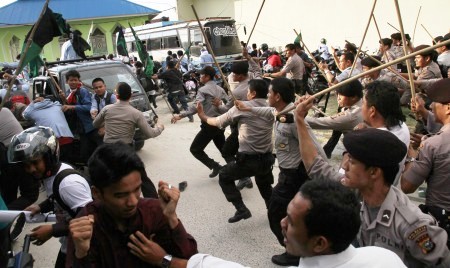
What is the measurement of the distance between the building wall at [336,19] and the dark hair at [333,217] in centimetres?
1562

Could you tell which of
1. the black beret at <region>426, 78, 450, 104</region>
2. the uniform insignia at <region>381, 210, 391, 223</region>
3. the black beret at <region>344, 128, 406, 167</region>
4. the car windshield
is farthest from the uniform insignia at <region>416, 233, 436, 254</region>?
the car windshield

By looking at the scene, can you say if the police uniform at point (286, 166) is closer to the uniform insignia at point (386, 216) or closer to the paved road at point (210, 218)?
the paved road at point (210, 218)

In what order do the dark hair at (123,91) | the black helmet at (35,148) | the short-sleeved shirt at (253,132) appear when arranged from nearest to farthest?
the black helmet at (35,148) → the short-sleeved shirt at (253,132) → the dark hair at (123,91)

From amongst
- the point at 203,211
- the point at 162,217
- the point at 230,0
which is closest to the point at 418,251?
the point at 162,217

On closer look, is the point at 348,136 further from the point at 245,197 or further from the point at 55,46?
the point at 55,46

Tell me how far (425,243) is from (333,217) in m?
0.66

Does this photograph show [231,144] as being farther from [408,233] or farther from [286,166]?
[408,233]

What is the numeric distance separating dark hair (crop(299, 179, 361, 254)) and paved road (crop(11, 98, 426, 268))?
2.51 m

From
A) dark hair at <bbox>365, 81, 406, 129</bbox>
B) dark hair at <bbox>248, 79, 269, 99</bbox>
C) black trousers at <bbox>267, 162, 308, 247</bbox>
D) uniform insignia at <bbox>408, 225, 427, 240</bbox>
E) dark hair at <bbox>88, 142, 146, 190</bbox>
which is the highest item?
dark hair at <bbox>88, 142, 146, 190</bbox>

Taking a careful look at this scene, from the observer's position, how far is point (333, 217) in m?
1.38

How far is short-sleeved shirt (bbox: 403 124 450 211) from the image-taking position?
239 centimetres

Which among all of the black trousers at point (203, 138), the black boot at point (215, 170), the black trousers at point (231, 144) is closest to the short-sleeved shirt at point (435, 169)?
the black trousers at point (231, 144)

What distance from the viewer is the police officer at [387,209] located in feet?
5.78

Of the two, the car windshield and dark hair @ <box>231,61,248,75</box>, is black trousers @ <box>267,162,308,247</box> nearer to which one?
dark hair @ <box>231,61,248,75</box>
